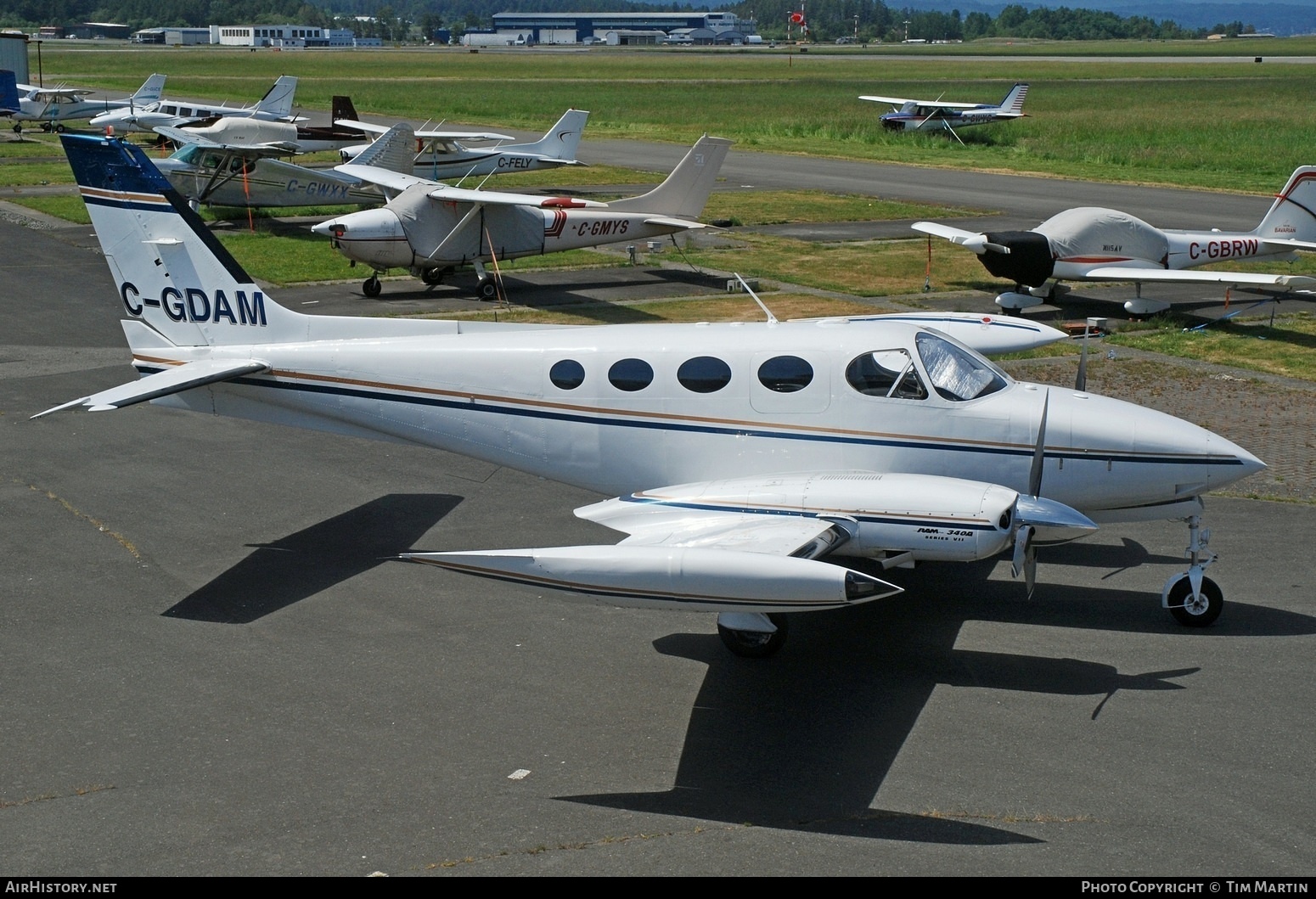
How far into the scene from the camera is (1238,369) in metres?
20.1

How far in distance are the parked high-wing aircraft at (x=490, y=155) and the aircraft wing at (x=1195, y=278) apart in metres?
23.1

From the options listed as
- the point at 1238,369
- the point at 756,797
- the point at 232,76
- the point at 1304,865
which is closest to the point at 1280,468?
the point at 1238,369

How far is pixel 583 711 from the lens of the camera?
9180 mm

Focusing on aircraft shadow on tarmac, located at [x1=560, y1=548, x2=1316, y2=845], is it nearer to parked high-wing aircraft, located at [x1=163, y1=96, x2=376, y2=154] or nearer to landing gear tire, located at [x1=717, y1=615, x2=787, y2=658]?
landing gear tire, located at [x1=717, y1=615, x2=787, y2=658]

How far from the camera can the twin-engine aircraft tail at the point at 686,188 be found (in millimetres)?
27391

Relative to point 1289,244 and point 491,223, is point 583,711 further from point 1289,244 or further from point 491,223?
point 1289,244

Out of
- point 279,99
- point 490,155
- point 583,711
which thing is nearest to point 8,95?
point 279,99

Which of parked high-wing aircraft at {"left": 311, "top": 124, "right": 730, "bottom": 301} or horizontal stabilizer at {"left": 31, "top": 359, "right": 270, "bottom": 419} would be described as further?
parked high-wing aircraft at {"left": 311, "top": 124, "right": 730, "bottom": 301}

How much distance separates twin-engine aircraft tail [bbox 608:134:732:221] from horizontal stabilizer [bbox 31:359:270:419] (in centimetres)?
1621

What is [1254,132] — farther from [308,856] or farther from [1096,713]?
[308,856]

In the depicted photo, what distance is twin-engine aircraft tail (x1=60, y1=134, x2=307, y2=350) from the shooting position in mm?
12539

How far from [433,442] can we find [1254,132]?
57413 mm

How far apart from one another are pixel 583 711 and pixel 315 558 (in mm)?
4129

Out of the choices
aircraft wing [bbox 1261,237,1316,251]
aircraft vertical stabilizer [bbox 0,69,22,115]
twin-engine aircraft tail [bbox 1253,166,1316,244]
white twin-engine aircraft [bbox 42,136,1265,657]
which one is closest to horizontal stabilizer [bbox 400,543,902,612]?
white twin-engine aircraft [bbox 42,136,1265,657]
